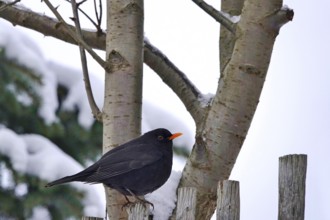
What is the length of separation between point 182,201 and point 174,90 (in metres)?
1.77

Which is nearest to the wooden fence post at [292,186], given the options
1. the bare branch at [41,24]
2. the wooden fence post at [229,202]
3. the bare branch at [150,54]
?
the wooden fence post at [229,202]

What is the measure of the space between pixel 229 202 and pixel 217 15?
1.50 meters

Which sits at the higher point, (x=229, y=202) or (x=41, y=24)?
(x=41, y=24)

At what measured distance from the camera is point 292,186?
2887 millimetres

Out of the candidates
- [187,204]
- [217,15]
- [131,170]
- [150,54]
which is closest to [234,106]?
[217,15]

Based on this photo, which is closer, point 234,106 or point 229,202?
point 229,202

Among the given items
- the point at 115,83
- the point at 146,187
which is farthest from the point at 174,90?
the point at 146,187

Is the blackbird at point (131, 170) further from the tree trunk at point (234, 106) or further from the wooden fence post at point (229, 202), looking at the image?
the wooden fence post at point (229, 202)

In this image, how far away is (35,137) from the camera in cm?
650

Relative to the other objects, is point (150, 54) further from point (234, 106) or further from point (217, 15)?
point (234, 106)

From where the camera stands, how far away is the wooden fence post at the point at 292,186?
287 cm

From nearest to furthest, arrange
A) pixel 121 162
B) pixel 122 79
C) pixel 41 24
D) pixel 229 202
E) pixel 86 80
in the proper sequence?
pixel 229 202 → pixel 121 162 → pixel 122 79 → pixel 86 80 → pixel 41 24

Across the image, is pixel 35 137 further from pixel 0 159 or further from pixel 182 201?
pixel 182 201

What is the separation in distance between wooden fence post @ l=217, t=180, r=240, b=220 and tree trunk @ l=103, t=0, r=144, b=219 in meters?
1.29
